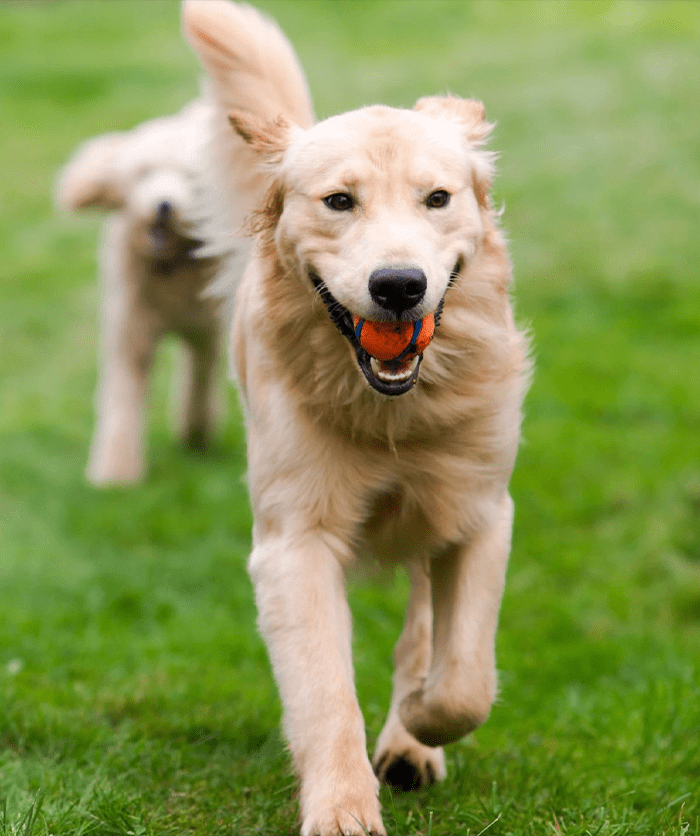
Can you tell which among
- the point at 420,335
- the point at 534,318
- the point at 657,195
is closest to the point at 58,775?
the point at 420,335

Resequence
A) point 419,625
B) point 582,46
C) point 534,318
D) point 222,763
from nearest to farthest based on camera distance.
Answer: point 222,763 < point 419,625 < point 534,318 < point 582,46

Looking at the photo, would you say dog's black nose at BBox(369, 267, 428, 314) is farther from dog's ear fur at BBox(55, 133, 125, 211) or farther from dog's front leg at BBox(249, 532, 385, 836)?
dog's ear fur at BBox(55, 133, 125, 211)

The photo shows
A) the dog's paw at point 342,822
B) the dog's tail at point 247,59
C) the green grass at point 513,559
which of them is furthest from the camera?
the dog's tail at point 247,59

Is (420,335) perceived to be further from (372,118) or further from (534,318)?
(534,318)

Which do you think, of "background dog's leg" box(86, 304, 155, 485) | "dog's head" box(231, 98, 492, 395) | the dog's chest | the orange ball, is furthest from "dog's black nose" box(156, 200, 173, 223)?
the orange ball

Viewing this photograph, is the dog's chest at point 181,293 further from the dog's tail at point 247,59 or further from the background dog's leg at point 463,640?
the background dog's leg at point 463,640

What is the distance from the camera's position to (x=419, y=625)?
393cm

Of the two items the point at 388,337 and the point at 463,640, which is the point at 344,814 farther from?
the point at 388,337

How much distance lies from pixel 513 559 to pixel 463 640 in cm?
261

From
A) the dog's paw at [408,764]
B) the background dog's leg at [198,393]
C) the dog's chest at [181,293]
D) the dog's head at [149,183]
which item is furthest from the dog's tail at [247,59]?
the background dog's leg at [198,393]

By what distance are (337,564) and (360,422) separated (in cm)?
40

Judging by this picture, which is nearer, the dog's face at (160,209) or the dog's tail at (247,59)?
the dog's tail at (247,59)

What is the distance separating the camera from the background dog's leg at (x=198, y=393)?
312 inches

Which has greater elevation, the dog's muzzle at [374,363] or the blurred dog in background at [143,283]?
the dog's muzzle at [374,363]
